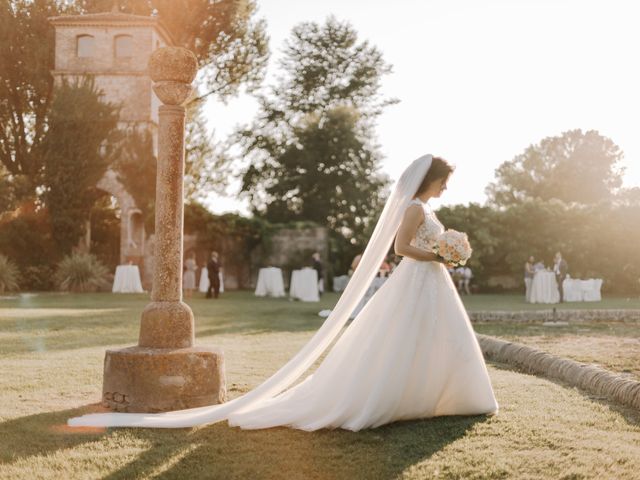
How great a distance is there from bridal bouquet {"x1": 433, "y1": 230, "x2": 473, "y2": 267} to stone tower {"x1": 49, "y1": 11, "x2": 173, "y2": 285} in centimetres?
3024

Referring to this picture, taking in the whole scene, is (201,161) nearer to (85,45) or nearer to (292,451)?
(85,45)

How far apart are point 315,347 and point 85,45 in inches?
1344

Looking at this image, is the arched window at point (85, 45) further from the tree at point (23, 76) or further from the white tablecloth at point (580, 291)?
the white tablecloth at point (580, 291)

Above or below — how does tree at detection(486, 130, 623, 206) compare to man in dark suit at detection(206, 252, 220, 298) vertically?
above

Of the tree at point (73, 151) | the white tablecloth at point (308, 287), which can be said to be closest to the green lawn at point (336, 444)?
the white tablecloth at point (308, 287)

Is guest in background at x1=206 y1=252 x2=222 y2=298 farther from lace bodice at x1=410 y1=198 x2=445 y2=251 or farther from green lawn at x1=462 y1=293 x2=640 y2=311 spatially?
lace bodice at x1=410 y1=198 x2=445 y2=251

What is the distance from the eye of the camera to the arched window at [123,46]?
116ft

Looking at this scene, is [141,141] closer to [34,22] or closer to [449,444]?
[34,22]

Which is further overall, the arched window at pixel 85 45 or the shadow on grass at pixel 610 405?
the arched window at pixel 85 45

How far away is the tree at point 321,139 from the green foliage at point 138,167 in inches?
451

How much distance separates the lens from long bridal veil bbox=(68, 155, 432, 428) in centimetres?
489

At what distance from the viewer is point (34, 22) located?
35.1 metres

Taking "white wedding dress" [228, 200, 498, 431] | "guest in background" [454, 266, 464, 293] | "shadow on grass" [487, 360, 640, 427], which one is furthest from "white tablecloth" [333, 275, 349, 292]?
"white wedding dress" [228, 200, 498, 431]

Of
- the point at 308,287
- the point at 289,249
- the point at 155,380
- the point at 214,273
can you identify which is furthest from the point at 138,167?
the point at 155,380
